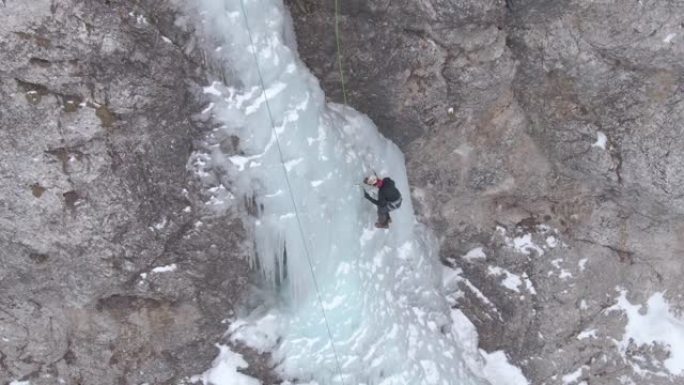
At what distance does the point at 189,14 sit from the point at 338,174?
2.33m

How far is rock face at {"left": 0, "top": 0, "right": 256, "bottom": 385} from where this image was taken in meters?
4.90

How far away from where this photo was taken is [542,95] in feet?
22.4

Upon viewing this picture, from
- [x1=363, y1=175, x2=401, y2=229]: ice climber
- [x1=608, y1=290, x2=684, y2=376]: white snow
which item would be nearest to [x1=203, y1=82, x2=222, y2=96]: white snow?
[x1=363, y1=175, x2=401, y2=229]: ice climber

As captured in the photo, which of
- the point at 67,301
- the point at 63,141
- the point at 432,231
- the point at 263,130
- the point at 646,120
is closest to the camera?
the point at 63,141

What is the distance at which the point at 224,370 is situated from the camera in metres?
6.82

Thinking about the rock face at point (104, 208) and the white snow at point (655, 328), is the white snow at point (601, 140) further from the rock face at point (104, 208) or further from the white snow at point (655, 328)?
the rock face at point (104, 208)

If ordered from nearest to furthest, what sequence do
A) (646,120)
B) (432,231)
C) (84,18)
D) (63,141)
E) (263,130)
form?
(84,18)
(63,141)
(263,130)
(646,120)
(432,231)

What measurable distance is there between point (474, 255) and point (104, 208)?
5119 mm

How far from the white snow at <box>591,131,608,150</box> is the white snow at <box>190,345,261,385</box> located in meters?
5.25

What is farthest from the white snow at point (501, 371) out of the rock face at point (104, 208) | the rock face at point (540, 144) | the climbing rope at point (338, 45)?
the climbing rope at point (338, 45)

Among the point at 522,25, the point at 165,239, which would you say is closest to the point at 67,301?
the point at 165,239

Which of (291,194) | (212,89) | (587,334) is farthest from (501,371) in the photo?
(212,89)

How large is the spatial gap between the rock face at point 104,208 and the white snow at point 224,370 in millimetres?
100

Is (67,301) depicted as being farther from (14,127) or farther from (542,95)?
(542,95)
